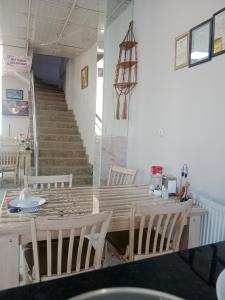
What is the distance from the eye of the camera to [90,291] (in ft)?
2.20

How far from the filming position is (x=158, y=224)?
1.54 m

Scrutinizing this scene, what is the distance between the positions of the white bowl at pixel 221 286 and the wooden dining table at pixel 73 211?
2.81 feet

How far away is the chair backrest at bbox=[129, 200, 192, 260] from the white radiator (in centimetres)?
27

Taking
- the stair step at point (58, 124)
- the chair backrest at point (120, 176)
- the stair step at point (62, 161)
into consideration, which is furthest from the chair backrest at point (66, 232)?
the stair step at point (58, 124)

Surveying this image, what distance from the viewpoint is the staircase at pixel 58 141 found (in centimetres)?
524

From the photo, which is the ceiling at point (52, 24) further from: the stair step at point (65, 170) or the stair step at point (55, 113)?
the stair step at point (65, 170)

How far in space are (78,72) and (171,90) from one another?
13.1 feet

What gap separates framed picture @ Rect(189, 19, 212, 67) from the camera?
195 cm

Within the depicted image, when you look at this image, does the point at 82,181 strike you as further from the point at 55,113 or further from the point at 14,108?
the point at 14,108

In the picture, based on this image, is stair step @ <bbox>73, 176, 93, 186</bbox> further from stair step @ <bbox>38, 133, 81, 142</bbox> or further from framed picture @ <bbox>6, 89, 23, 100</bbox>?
framed picture @ <bbox>6, 89, 23, 100</bbox>

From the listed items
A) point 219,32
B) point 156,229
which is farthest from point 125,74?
point 156,229

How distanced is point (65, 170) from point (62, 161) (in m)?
0.24

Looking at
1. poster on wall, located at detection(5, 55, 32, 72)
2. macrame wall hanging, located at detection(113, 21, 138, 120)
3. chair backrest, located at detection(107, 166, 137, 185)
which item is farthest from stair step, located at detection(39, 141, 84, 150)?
chair backrest, located at detection(107, 166, 137, 185)

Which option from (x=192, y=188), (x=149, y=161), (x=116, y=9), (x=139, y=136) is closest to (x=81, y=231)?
(x=192, y=188)
